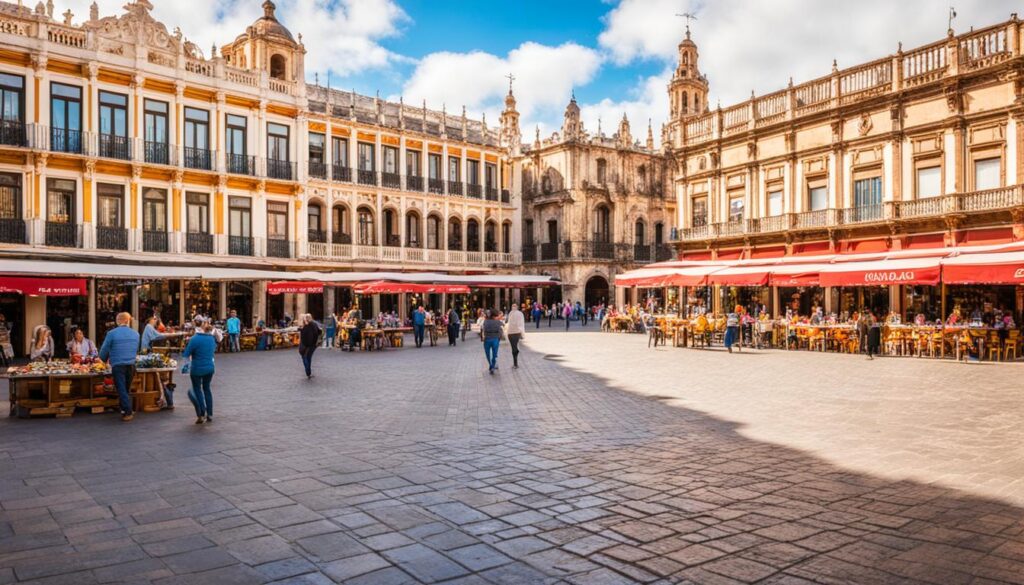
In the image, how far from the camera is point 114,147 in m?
26.9

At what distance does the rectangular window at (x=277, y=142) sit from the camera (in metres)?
32.2

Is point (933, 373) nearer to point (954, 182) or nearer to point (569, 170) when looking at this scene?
point (954, 182)

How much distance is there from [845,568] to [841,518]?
108cm

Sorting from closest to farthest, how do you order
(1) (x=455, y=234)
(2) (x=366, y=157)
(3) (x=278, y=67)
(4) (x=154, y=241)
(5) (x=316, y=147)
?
(4) (x=154, y=241), (3) (x=278, y=67), (5) (x=316, y=147), (2) (x=366, y=157), (1) (x=455, y=234)

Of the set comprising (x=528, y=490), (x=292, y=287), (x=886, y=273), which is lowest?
(x=528, y=490)

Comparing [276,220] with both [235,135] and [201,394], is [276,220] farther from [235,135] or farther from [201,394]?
[201,394]

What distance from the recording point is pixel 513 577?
462cm

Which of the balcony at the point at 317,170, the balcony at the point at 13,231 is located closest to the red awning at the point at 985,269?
the balcony at the point at 317,170

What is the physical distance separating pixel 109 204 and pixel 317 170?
10352 mm

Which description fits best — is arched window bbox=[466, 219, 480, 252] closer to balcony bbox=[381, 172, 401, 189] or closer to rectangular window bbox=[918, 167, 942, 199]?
balcony bbox=[381, 172, 401, 189]

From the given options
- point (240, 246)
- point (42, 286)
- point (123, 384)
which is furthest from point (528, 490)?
point (240, 246)

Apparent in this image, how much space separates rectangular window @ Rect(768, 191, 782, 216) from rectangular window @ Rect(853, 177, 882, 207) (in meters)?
3.33

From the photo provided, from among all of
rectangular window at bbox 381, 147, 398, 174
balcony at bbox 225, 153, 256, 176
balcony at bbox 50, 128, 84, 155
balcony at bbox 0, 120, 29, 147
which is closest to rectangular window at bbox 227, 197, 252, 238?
balcony at bbox 225, 153, 256, 176

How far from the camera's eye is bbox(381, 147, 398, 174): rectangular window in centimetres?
3862
